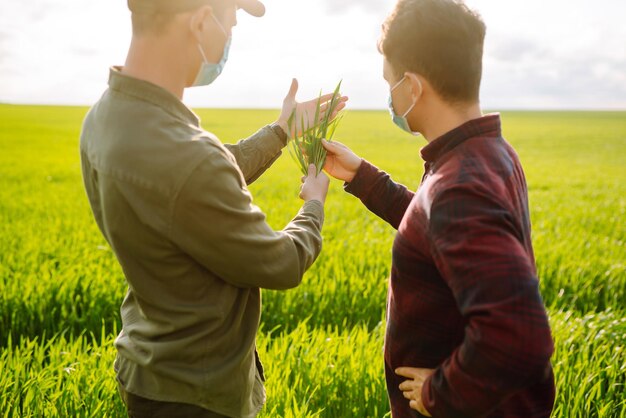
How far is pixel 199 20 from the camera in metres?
1.67

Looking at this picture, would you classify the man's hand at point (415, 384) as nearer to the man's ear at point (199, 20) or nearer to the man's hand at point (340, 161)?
the man's hand at point (340, 161)

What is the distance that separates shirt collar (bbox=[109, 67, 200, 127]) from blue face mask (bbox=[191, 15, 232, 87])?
169 mm

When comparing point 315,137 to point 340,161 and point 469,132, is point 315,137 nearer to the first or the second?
point 340,161

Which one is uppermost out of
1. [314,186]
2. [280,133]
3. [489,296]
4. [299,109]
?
[299,109]

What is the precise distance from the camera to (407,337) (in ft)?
5.88

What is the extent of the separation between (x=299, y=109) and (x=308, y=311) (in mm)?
2659

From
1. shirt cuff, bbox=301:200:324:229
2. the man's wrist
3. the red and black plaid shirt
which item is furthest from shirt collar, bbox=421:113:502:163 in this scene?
the man's wrist

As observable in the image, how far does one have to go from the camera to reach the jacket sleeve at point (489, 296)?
54.6 inches

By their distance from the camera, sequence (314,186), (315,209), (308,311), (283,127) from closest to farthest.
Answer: (315,209) < (314,186) < (283,127) < (308,311)

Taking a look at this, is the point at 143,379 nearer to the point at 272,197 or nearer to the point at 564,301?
the point at 564,301

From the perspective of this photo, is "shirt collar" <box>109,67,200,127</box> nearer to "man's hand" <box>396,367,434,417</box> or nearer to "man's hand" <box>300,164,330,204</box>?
"man's hand" <box>300,164,330,204</box>

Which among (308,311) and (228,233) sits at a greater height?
(228,233)

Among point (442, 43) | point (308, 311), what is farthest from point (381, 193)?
point (308, 311)

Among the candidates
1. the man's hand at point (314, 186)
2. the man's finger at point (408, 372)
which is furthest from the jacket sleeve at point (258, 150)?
the man's finger at point (408, 372)
